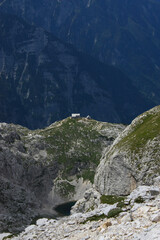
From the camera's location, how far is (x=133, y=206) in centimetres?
3206

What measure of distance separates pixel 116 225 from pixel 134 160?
73212 mm

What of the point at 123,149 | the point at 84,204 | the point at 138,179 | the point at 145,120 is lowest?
the point at 84,204

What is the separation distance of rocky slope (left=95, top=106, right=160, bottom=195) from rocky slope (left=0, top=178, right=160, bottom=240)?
52.2m

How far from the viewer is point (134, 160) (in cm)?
10019

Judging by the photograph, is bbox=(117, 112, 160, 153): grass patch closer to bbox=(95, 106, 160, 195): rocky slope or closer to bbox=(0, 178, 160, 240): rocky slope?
bbox=(95, 106, 160, 195): rocky slope

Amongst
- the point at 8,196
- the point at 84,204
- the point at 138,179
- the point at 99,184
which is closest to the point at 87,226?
the point at 138,179

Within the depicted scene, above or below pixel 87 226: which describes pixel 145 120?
above

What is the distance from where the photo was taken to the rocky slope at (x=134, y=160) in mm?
93250

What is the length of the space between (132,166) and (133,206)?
68.2 metres

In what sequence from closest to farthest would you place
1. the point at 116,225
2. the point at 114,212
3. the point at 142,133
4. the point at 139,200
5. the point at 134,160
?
the point at 116,225
the point at 114,212
the point at 139,200
the point at 134,160
the point at 142,133

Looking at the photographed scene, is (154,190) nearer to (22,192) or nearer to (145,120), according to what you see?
(145,120)

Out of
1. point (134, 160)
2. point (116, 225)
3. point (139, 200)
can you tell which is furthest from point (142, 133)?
point (116, 225)

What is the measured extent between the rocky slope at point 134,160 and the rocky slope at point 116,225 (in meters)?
52.2

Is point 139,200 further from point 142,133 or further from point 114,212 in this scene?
point 142,133
